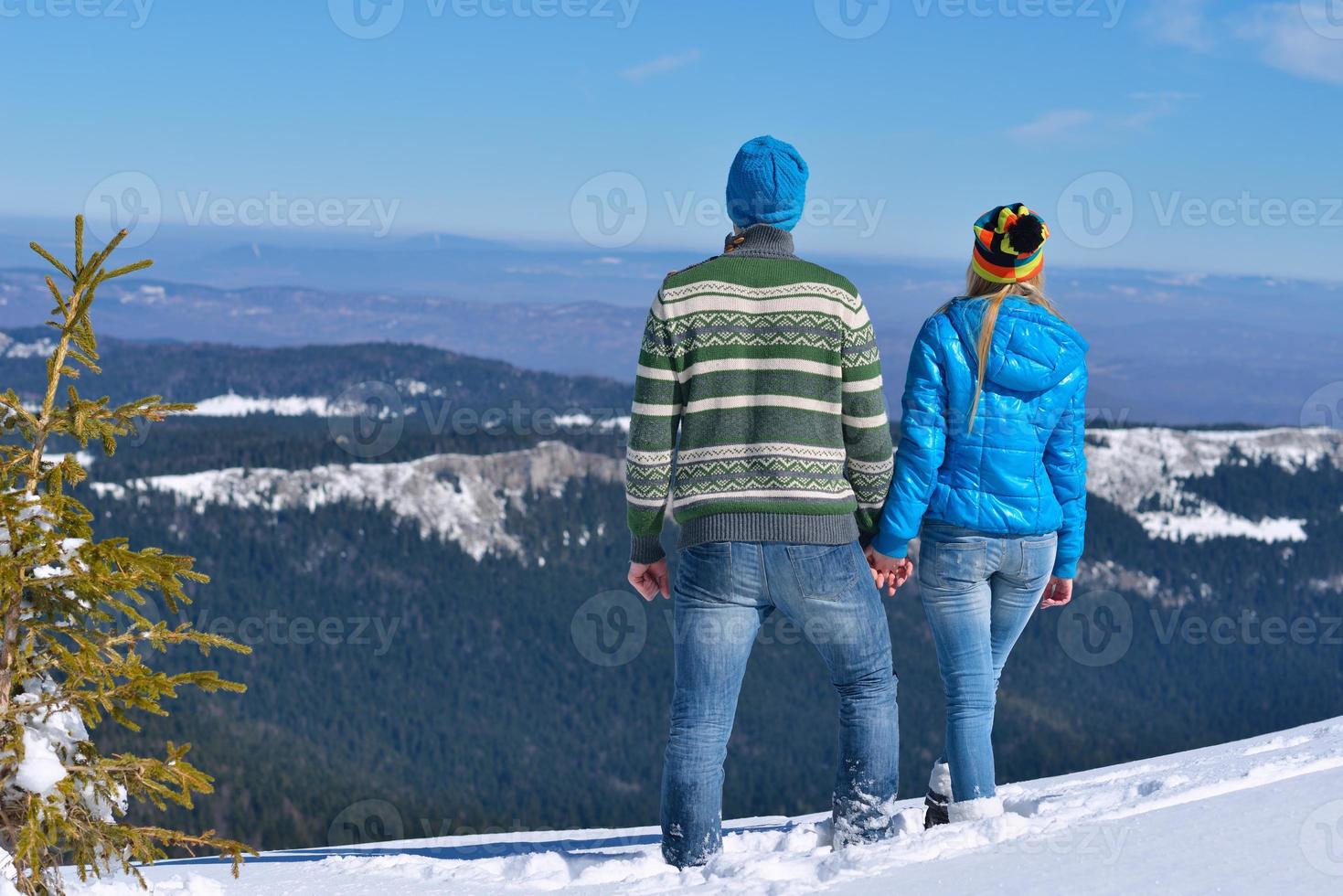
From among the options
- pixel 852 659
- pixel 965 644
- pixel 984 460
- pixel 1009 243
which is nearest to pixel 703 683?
pixel 852 659

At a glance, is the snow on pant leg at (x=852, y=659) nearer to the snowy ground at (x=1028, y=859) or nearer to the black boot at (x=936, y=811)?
the snowy ground at (x=1028, y=859)

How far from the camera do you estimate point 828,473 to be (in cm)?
714

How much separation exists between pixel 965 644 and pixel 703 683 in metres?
1.83

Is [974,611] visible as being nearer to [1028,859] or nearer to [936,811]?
[936,811]

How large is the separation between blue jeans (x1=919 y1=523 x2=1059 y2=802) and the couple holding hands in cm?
1

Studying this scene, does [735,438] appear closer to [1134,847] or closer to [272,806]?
[1134,847]

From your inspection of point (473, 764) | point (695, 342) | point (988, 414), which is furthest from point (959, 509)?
point (473, 764)

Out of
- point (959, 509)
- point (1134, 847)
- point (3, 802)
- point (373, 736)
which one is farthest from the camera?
point (373, 736)

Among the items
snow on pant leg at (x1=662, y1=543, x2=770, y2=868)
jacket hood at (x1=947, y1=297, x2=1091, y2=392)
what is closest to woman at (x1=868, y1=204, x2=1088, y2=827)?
jacket hood at (x1=947, y1=297, x2=1091, y2=392)

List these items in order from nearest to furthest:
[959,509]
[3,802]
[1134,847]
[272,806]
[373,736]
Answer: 1. [1134,847]
2. [3,802]
3. [959,509]
4. [272,806]
5. [373,736]

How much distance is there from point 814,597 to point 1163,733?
198448 mm

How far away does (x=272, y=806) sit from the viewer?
403 feet

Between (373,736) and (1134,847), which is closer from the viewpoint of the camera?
(1134,847)

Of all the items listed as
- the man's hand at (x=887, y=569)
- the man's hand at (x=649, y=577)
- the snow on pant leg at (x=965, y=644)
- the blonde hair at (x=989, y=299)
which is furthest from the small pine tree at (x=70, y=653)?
the blonde hair at (x=989, y=299)
